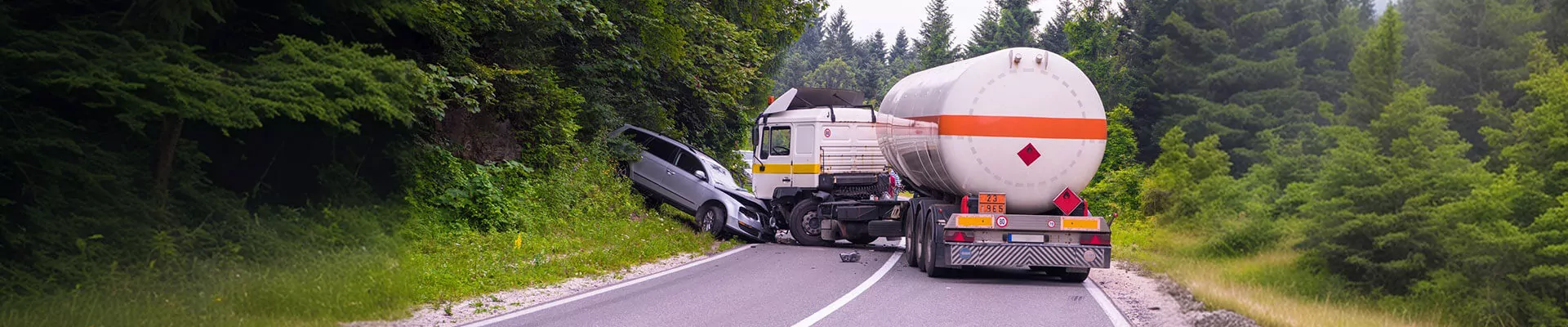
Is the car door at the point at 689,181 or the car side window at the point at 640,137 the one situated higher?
the car side window at the point at 640,137

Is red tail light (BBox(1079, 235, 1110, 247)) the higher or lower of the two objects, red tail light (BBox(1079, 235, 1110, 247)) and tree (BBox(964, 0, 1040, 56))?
the lower

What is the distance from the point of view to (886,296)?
12.3 m

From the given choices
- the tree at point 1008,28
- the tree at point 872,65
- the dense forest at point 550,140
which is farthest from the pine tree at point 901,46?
the dense forest at point 550,140

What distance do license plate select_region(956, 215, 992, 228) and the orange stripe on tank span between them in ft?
3.15

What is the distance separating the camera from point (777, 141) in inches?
899

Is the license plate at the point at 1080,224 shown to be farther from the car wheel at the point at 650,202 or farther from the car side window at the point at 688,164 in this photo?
the car wheel at the point at 650,202

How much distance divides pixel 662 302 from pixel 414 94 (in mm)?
3480

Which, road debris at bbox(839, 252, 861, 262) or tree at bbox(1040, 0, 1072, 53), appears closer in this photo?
road debris at bbox(839, 252, 861, 262)

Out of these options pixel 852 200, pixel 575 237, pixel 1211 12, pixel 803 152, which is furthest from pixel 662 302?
pixel 1211 12

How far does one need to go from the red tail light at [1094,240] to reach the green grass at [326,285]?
5.83m

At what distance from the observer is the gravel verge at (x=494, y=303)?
9477mm

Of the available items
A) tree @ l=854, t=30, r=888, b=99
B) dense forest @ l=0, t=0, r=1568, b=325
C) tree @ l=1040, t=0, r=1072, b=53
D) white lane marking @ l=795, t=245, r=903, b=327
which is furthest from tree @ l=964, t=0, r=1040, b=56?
white lane marking @ l=795, t=245, r=903, b=327

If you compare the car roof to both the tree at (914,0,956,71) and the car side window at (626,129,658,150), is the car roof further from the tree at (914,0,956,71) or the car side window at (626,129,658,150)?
the tree at (914,0,956,71)

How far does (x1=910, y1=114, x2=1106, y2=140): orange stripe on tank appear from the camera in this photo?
14.1 meters
